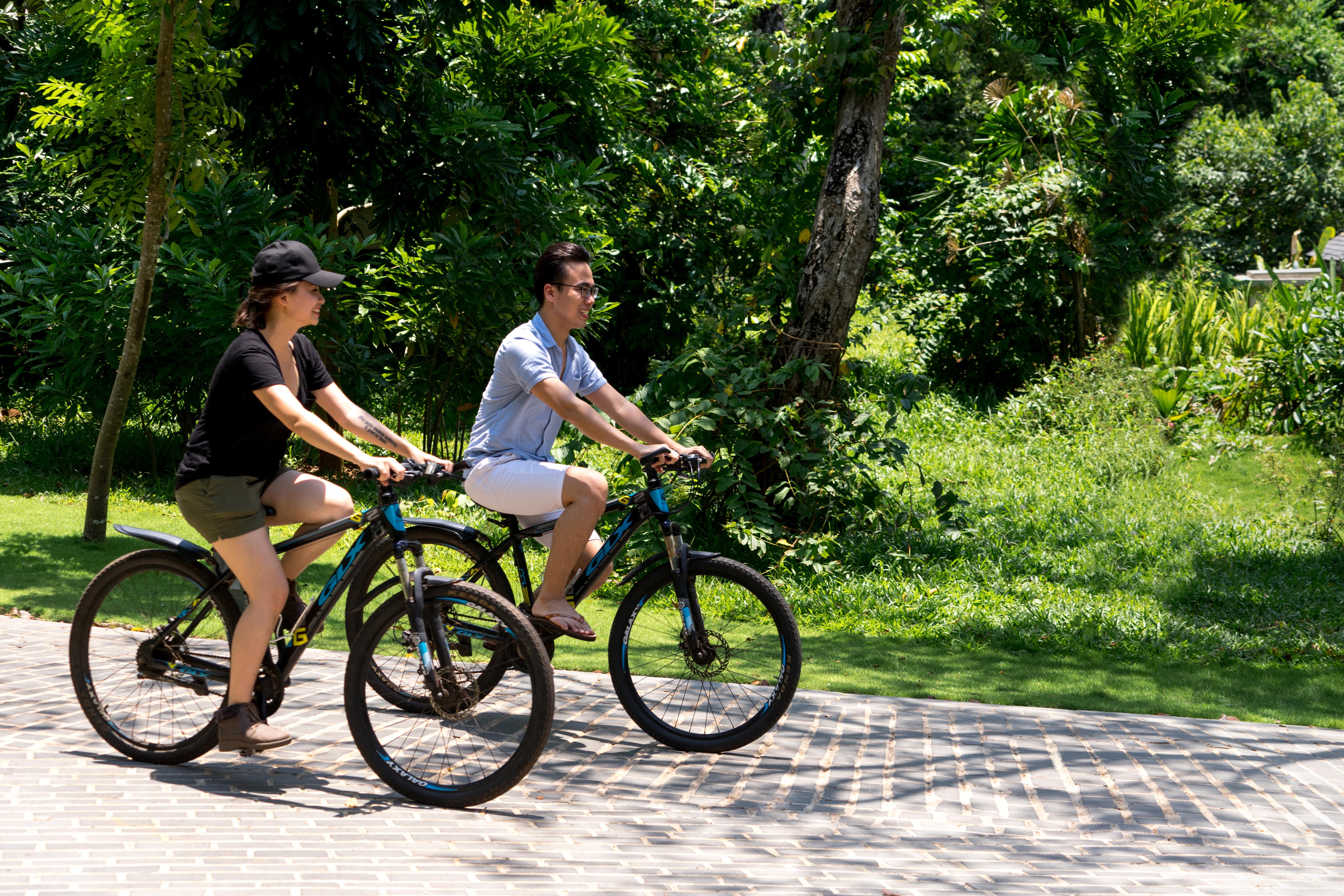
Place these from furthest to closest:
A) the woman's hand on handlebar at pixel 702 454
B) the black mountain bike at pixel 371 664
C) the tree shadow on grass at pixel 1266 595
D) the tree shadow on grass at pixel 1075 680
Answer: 1. the tree shadow on grass at pixel 1266 595
2. the tree shadow on grass at pixel 1075 680
3. the woman's hand on handlebar at pixel 702 454
4. the black mountain bike at pixel 371 664

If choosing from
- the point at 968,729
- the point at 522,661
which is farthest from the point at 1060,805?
the point at 522,661

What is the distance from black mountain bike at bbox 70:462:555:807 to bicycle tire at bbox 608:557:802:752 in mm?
636

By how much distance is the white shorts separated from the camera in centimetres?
493

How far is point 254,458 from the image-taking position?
4.48 metres

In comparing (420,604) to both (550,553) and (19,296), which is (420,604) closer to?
(550,553)

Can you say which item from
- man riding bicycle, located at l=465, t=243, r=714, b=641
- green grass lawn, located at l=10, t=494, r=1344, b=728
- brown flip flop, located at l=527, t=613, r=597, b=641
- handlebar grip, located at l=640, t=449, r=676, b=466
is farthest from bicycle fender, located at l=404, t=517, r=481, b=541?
green grass lawn, located at l=10, t=494, r=1344, b=728

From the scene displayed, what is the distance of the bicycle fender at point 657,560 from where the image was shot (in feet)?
16.7

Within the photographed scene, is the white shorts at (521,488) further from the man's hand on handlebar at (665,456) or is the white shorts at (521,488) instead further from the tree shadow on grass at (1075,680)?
the tree shadow on grass at (1075,680)

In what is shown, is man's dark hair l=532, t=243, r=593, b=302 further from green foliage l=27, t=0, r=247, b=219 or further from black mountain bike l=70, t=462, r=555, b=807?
green foliage l=27, t=0, r=247, b=219

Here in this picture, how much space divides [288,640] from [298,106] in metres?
7.20

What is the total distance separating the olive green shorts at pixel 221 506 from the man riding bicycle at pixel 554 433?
955 millimetres

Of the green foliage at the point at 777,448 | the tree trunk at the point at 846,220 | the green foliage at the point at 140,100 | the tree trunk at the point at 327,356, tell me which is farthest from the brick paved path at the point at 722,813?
the tree trunk at the point at 327,356

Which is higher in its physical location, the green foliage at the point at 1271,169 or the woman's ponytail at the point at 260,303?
the green foliage at the point at 1271,169

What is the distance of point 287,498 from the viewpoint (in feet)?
15.0
